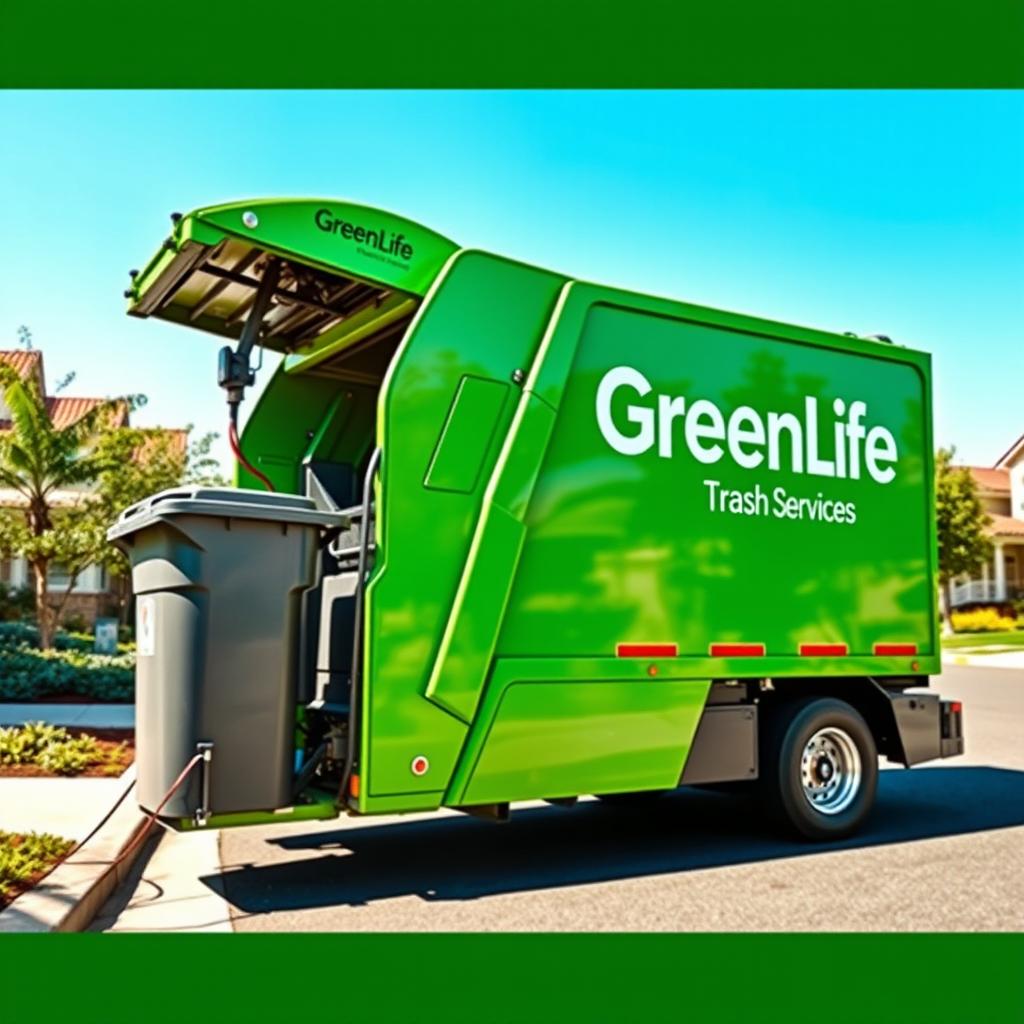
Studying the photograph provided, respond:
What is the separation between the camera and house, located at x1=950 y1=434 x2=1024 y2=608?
47.5m

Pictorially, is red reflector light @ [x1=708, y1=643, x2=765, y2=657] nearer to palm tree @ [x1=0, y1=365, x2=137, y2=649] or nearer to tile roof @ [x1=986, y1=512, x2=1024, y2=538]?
palm tree @ [x1=0, y1=365, x2=137, y2=649]

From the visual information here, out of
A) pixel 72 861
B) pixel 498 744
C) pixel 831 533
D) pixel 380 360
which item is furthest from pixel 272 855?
pixel 831 533

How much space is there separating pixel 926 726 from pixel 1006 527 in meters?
44.5

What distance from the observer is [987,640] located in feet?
113

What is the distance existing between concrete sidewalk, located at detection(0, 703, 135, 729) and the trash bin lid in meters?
6.99

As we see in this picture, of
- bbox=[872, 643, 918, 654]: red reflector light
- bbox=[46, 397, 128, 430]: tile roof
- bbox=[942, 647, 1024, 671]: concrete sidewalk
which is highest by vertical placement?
bbox=[46, 397, 128, 430]: tile roof

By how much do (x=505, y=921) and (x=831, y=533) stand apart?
360 cm

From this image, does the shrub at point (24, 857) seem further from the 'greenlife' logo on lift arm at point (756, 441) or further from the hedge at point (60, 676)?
the hedge at point (60, 676)

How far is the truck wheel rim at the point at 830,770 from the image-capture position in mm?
7625

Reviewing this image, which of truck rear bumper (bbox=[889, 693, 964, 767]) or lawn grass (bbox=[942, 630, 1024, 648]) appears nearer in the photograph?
truck rear bumper (bbox=[889, 693, 964, 767])

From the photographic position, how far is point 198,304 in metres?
7.07

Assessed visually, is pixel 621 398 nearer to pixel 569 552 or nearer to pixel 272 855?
pixel 569 552

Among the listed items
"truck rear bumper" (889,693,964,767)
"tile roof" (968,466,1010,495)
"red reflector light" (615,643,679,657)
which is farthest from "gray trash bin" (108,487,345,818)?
"tile roof" (968,466,1010,495)

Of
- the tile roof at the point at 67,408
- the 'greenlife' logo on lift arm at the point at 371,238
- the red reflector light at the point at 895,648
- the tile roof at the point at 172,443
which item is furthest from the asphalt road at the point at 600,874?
the tile roof at the point at 67,408
